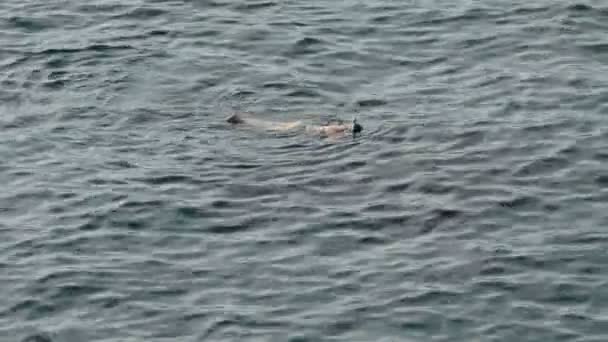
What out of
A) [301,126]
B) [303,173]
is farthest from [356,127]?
[303,173]

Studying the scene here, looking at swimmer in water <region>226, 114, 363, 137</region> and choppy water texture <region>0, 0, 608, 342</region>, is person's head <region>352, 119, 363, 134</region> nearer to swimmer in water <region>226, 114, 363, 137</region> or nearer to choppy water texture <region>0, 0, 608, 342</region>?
swimmer in water <region>226, 114, 363, 137</region>

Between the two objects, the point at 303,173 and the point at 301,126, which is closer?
the point at 303,173

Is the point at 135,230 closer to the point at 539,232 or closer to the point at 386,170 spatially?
the point at 386,170

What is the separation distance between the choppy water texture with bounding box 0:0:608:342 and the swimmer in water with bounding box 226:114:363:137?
24 cm

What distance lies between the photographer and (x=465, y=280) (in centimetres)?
1825

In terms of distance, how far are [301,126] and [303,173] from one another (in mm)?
1839

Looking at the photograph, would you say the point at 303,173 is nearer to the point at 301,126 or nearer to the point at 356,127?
the point at 356,127

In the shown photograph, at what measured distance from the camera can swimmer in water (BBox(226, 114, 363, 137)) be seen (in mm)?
22766

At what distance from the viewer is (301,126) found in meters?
23.2

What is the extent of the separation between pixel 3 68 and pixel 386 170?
27.5 feet

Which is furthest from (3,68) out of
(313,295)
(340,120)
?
(313,295)

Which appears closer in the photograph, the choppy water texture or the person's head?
the choppy water texture

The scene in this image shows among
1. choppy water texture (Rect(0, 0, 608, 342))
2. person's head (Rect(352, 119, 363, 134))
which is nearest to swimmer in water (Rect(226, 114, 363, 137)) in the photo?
person's head (Rect(352, 119, 363, 134))

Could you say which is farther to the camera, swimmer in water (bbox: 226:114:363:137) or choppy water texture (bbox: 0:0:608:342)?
swimmer in water (bbox: 226:114:363:137)
